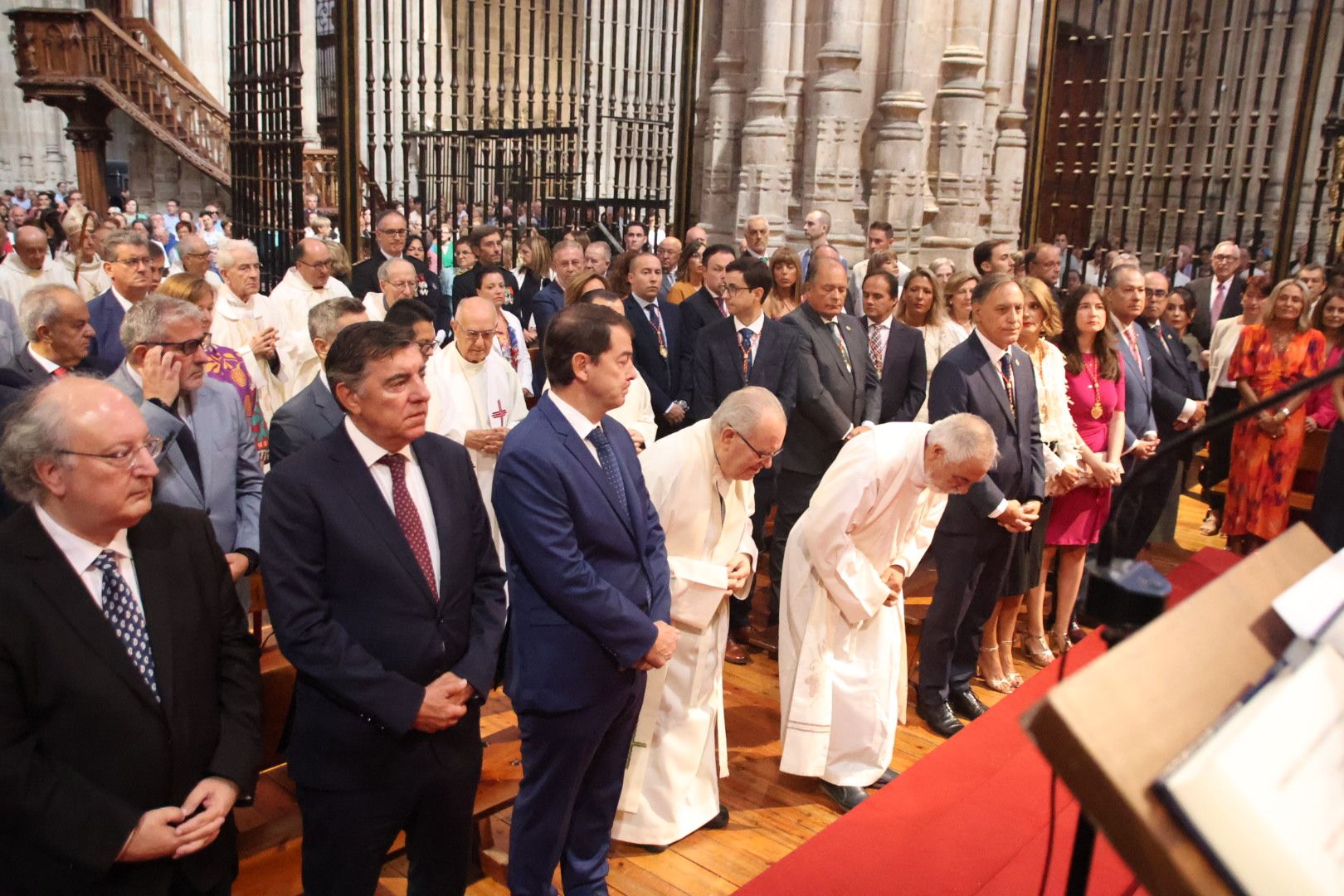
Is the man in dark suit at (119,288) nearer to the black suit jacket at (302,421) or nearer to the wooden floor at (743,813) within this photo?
the black suit jacket at (302,421)

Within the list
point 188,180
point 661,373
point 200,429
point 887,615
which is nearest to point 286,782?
point 200,429

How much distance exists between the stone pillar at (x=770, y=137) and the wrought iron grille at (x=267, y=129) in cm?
339

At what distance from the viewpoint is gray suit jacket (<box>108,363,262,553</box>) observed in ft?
9.50

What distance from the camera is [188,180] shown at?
1784 cm

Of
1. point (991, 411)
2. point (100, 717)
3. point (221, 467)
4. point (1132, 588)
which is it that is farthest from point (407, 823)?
point (991, 411)

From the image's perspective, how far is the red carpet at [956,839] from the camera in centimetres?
235

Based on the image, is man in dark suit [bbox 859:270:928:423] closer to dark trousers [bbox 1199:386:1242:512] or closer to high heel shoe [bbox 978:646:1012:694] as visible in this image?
high heel shoe [bbox 978:646:1012:694]

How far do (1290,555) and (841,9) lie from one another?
7.61 meters

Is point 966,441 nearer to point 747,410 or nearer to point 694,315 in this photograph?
point 747,410

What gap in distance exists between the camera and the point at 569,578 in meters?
2.58

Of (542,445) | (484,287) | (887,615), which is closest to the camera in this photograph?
(542,445)

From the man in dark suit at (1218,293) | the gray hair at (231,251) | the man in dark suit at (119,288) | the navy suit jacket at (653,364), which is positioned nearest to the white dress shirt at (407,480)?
the man in dark suit at (119,288)

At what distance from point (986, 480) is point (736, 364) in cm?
141

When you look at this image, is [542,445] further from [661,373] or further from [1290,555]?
[661,373]
